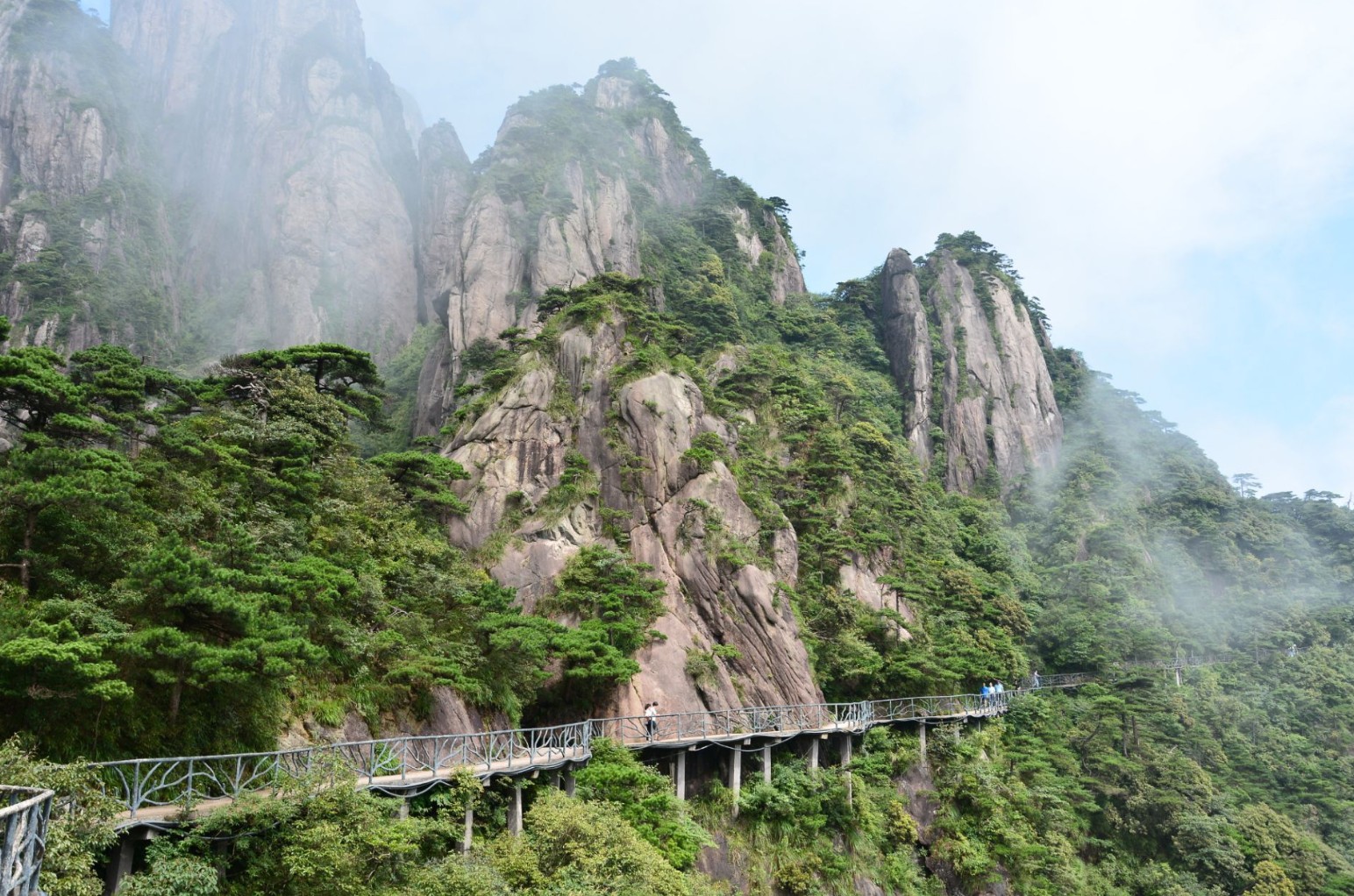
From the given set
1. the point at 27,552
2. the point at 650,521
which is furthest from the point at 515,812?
the point at 650,521

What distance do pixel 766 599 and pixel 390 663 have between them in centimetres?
1447

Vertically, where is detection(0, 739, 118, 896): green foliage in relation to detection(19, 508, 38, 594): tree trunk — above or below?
below

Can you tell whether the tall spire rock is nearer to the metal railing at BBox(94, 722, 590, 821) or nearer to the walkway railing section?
the walkway railing section

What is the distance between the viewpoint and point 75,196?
55.0m

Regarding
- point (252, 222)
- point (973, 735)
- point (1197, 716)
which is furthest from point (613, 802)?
point (252, 222)

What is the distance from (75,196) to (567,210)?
3311cm

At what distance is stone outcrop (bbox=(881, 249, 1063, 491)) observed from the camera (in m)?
63.8

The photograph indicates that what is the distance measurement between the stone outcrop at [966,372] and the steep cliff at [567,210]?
998 centimetres

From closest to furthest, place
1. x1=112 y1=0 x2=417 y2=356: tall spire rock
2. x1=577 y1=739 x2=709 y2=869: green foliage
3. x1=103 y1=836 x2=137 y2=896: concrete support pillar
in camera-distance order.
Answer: x1=103 y1=836 x2=137 y2=896: concrete support pillar
x1=577 y1=739 x2=709 y2=869: green foliage
x1=112 y1=0 x2=417 y2=356: tall spire rock

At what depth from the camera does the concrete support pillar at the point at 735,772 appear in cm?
2516

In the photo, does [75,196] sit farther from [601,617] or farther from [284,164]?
[601,617]

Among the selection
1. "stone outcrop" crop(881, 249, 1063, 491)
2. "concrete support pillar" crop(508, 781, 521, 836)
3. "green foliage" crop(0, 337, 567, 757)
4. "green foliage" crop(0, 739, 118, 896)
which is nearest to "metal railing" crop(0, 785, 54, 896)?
"green foliage" crop(0, 739, 118, 896)

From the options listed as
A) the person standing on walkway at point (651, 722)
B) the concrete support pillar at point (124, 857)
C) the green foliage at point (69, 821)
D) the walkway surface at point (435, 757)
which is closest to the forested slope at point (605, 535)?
the green foliage at point (69, 821)

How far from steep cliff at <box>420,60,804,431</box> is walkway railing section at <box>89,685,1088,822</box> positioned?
22156 mm
